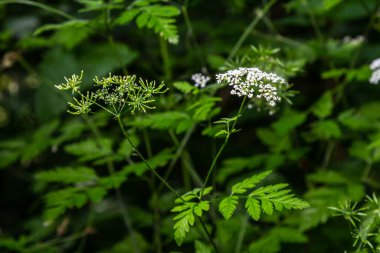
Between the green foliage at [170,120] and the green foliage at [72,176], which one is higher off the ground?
the green foliage at [170,120]

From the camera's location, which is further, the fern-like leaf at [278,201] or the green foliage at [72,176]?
the green foliage at [72,176]

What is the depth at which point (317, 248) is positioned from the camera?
93.3 inches

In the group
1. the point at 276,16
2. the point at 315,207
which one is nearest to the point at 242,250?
the point at 315,207

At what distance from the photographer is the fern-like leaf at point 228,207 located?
1.27 metres

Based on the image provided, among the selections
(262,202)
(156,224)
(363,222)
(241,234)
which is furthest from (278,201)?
(156,224)

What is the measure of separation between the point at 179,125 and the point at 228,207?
0.61 m

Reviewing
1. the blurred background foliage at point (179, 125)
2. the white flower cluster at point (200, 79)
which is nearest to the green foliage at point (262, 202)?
the blurred background foliage at point (179, 125)

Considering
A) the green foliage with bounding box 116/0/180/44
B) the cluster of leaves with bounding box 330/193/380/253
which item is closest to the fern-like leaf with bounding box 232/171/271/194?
the cluster of leaves with bounding box 330/193/380/253

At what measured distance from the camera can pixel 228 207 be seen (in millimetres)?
1296

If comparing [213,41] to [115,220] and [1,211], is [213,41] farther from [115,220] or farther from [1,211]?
[1,211]

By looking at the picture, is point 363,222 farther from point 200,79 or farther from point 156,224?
point 156,224

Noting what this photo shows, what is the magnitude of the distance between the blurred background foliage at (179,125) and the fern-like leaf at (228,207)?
0.39 meters

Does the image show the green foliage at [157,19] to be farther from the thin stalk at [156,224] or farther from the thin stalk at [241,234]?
the thin stalk at [241,234]

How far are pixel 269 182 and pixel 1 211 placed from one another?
2131 mm
